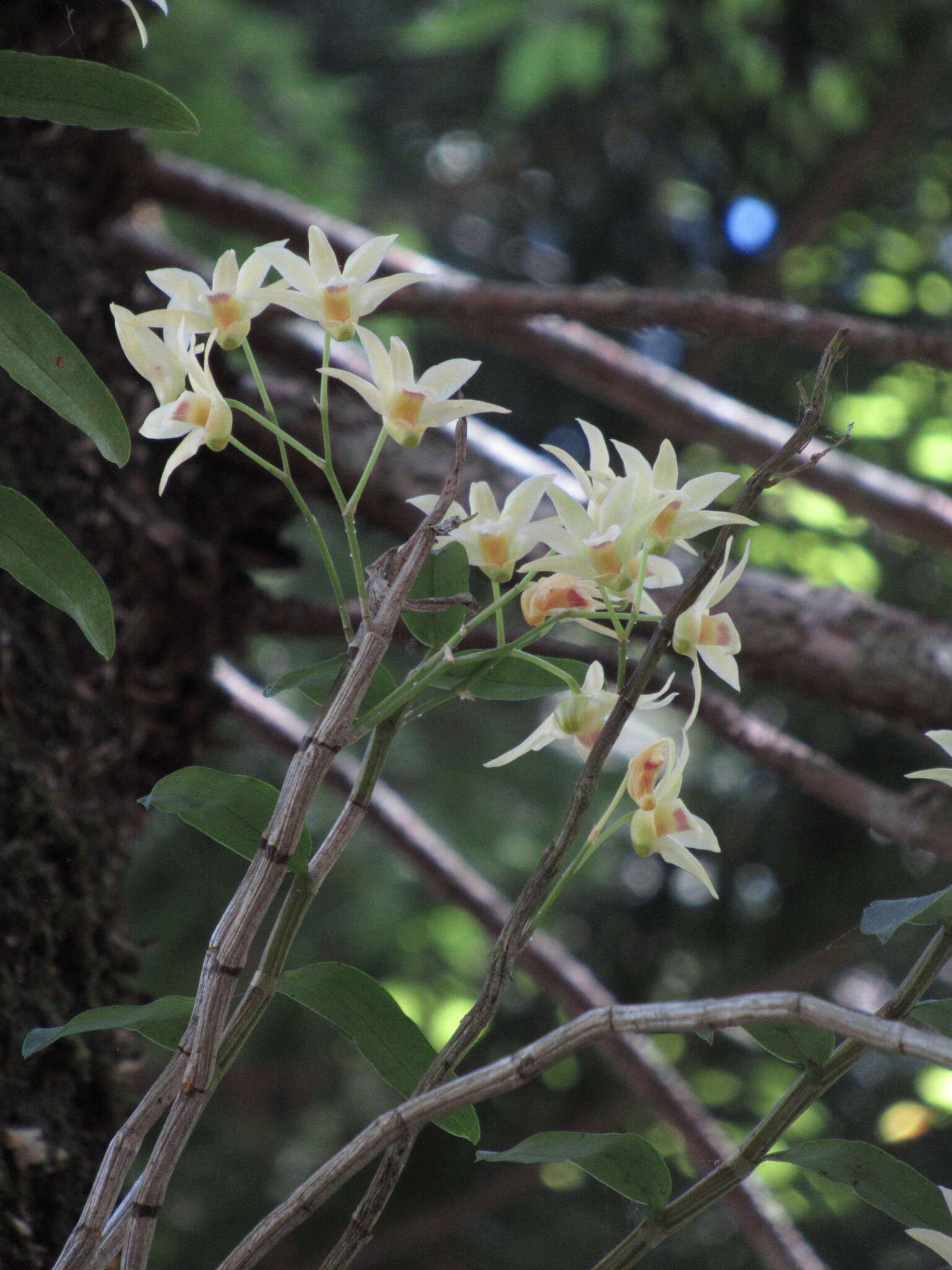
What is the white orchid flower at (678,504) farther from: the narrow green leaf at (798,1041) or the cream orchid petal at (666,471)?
the narrow green leaf at (798,1041)

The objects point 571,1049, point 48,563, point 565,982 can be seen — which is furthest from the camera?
point 565,982

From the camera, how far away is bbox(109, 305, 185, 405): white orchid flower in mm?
391

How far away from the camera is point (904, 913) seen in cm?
34

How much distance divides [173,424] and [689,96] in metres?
2.24

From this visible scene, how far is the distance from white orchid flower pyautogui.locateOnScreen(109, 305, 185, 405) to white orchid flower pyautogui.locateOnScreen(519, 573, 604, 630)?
141 millimetres

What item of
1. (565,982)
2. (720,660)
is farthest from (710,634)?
(565,982)

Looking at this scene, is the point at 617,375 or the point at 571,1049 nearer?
the point at 571,1049

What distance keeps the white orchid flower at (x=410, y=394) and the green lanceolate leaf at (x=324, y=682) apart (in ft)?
0.27

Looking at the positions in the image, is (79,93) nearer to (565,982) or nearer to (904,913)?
(904,913)

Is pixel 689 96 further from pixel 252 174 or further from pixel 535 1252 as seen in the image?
pixel 535 1252

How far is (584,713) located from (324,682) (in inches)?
3.8

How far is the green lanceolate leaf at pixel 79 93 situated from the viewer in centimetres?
42

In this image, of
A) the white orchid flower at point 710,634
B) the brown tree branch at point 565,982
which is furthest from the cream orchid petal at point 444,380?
the brown tree branch at point 565,982

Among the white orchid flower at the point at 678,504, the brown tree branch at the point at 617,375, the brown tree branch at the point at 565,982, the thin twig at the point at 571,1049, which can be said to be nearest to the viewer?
the thin twig at the point at 571,1049
